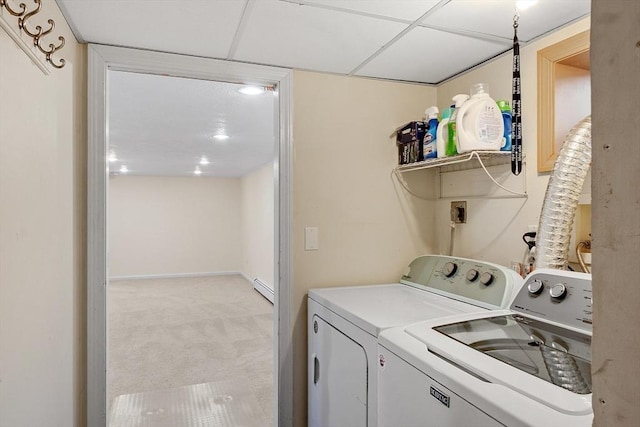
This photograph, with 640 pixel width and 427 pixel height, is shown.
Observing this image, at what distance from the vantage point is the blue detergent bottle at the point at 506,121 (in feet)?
5.44

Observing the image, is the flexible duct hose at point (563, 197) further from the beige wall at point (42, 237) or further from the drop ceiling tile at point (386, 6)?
the beige wall at point (42, 237)

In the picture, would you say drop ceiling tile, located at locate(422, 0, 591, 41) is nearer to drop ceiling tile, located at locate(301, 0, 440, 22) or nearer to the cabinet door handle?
drop ceiling tile, located at locate(301, 0, 440, 22)

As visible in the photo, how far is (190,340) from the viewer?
3963 millimetres

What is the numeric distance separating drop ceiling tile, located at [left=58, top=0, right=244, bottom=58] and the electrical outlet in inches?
55.9

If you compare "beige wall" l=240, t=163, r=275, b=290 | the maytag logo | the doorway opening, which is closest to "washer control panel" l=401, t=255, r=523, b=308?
the maytag logo

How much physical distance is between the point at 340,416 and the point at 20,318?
1197 mm

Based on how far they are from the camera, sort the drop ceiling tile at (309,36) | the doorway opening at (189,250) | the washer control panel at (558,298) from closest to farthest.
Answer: the washer control panel at (558,298) < the drop ceiling tile at (309,36) < the doorway opening at (189,250)

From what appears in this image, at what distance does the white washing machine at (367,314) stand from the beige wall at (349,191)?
3.7 inches

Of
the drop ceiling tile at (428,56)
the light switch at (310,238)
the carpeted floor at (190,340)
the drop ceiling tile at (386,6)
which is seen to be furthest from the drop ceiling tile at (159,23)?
the carpeted floor at (190,340)

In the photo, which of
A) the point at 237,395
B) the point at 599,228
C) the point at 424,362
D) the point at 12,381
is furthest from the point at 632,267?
the point at 237,395

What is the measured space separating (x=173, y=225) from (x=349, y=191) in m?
7.00

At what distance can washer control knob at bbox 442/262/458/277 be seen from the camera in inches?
70.9

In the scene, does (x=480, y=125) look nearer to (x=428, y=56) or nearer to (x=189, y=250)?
(x=428, y=56)

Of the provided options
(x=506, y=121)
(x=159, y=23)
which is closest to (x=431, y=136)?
(x=506, y=121)
